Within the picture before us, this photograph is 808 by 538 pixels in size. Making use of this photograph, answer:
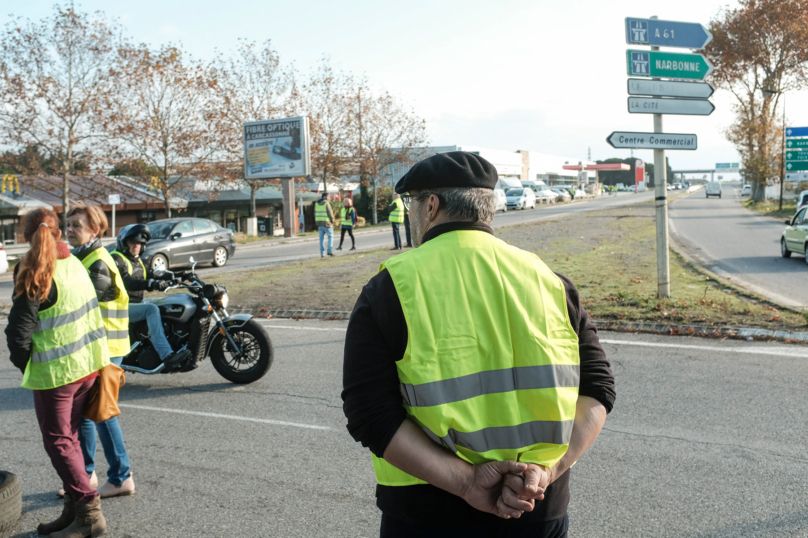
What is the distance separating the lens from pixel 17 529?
3779 millimetres

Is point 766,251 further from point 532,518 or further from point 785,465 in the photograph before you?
point 532,518

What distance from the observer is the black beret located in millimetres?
1896

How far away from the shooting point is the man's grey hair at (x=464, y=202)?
6.22 feet

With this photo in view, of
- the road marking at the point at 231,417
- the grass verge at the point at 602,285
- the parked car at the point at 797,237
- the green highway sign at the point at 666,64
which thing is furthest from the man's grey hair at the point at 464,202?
the parked car at the point at 797,237

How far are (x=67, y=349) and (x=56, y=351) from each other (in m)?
0.06

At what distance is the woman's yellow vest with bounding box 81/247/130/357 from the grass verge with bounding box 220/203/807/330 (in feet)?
21.2

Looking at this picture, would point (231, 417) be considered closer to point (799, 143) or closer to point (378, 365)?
point (378, 365)

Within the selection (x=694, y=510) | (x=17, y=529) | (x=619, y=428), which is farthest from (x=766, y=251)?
(x=17, y=529)

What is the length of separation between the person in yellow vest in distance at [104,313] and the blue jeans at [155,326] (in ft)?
5.47

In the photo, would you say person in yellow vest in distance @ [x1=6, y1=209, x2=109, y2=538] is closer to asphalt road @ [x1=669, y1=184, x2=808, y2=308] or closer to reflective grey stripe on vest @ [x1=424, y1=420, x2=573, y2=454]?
reflective grey stripe on vest @ [x1=424, y1=420, x2=573, y2=454]

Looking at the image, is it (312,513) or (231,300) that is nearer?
(312,513)

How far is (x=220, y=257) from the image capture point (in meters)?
20.6

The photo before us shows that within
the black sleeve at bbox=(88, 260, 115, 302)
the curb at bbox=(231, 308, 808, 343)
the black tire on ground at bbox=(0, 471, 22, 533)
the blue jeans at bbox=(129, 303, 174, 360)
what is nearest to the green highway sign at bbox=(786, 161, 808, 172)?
the curb at bbox=(231, 308, 808, 343)

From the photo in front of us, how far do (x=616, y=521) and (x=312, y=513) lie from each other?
168 cm
